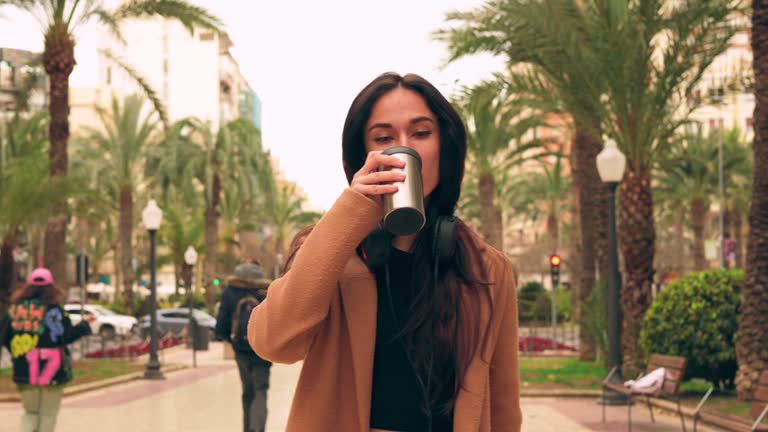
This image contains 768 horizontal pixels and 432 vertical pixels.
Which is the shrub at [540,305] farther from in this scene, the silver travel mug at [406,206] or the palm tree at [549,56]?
the silver travel mug at [406,206]

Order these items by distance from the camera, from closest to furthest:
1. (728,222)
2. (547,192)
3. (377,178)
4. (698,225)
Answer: (377,178) < (698,225) < (547,192) < (728,222)

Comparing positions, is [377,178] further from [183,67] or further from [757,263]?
[183,67]

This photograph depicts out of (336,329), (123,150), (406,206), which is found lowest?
(336,329)

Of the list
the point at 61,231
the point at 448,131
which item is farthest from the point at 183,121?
the point at 448,131

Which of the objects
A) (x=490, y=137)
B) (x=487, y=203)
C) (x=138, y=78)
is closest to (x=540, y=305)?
(x=487, y=203)

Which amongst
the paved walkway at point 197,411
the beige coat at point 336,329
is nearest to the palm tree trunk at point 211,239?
the paved walkway at point 197,411

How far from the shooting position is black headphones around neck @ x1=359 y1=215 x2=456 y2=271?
2129 mm

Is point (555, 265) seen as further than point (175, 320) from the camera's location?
No

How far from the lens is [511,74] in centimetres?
1727

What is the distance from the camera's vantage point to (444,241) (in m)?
2.18

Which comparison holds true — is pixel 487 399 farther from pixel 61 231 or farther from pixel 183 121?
pixel 183 121

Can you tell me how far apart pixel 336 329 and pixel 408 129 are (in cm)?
46

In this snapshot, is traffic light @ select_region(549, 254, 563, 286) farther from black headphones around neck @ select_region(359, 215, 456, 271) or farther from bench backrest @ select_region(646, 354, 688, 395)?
black headphones around neck @ select_region(359, 215, 456, 271)

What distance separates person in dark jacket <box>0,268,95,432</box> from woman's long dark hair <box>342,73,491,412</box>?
6380 mm
